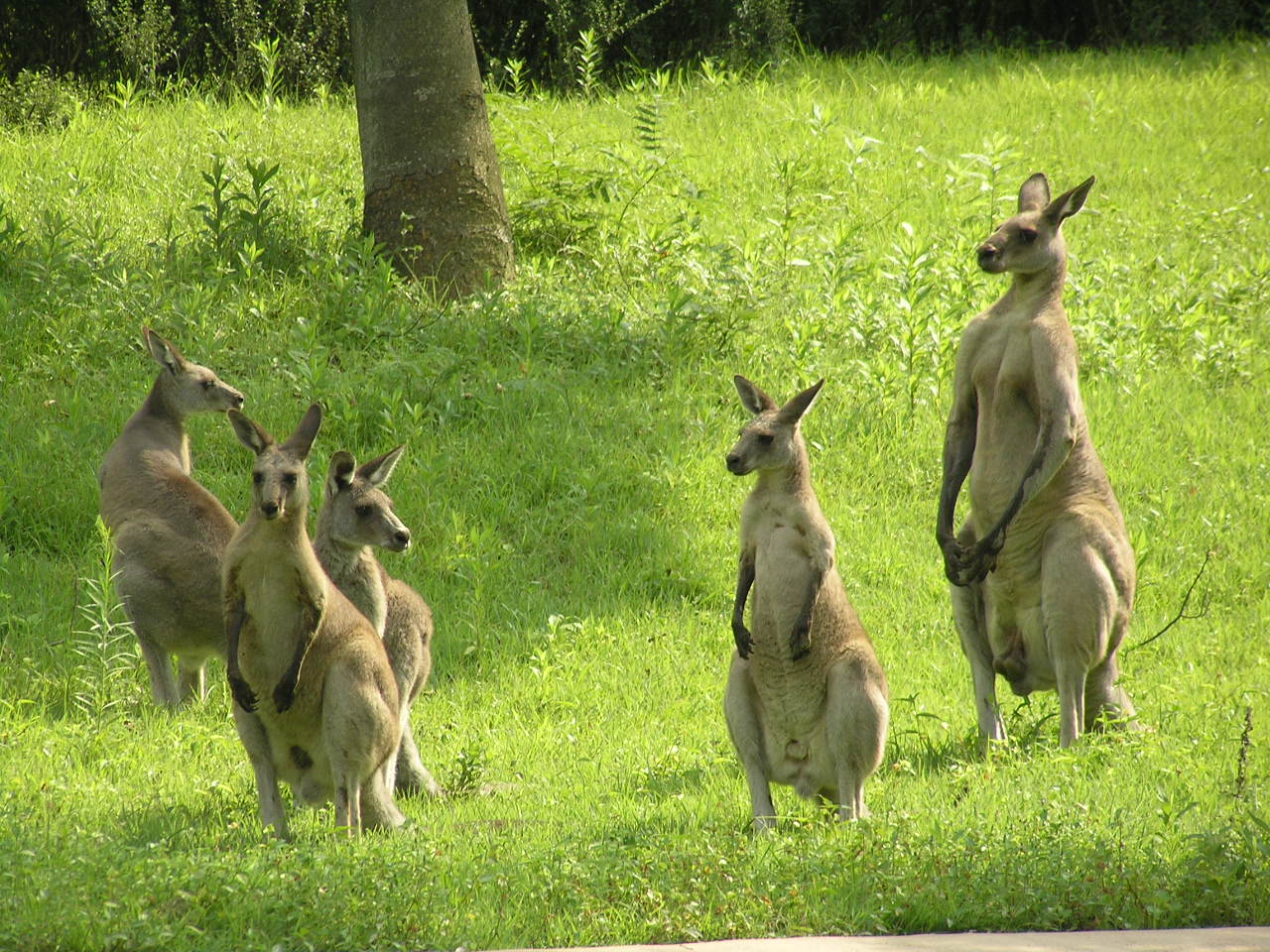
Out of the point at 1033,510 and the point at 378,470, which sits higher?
the point at 378,470

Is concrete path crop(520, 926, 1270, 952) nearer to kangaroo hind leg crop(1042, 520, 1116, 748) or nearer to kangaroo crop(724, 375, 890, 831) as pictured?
kangaroo crop(724, 375, 890, 831)

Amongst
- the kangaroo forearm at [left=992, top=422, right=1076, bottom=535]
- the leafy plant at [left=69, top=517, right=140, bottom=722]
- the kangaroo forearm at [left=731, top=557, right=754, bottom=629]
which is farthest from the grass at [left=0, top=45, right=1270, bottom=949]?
the kangaroo forearm at [left=992, top=422, right=1076, bottom=535]

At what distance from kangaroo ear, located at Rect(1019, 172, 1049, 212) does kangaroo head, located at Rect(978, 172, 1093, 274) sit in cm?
15

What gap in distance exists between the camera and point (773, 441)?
5.82m

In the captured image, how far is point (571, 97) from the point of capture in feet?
53.6

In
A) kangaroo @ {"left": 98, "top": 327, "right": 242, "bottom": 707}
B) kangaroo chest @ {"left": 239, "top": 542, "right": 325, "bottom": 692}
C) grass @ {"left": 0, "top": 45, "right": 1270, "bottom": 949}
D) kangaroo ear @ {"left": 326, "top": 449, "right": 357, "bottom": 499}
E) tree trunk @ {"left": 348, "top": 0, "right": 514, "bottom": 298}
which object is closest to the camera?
grass @ {"left": 0, "top": 45, "right": 1270, "bottom": 949}

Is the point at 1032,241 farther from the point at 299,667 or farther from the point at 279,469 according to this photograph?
the point at 299,667

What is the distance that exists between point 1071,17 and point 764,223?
9933mm

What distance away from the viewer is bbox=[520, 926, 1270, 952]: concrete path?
4191 millimetres

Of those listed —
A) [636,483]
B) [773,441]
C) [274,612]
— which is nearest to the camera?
[274,612]

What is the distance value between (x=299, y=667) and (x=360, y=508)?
3.08 feet

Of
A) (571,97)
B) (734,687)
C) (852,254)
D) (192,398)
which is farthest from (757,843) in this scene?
(571,97)

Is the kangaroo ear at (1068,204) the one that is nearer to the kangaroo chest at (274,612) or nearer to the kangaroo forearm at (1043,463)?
the kangaroo forearm at (1043,463)

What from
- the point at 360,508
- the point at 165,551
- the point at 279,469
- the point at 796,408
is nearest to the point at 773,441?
the point at 796,408
